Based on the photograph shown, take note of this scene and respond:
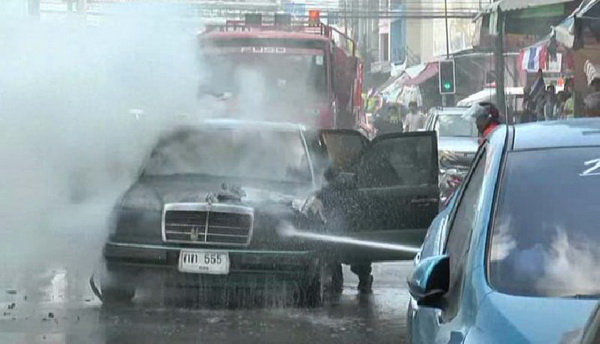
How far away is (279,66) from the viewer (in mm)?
17484

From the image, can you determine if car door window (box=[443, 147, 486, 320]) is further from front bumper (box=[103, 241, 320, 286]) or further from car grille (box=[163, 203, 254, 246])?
car grille (box=[163, 203, 254, 246])

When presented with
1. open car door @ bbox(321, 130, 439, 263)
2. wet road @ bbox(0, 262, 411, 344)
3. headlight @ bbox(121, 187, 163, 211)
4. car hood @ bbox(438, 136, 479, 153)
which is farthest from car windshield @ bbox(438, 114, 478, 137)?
headlight @ bbox(121, 187, 163, 211)

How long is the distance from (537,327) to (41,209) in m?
7.88

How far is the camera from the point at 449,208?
5.57m

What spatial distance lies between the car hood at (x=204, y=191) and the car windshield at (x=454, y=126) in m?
10.7

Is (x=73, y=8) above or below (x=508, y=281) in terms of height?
above

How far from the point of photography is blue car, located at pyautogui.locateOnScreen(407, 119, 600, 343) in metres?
3.69

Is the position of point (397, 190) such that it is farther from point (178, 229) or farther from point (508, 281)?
point (508, 281)

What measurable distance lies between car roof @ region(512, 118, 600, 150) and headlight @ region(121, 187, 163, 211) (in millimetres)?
4623

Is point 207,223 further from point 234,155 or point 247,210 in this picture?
point 234,155

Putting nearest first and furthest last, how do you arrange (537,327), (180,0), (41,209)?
(537,327)
(41,209)
(180,0)

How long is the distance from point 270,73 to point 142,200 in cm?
828

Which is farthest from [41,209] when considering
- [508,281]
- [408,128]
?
[408,128]

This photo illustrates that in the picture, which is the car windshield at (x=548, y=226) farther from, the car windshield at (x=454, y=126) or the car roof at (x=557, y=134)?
the car windshield at (x=454, y=126)
